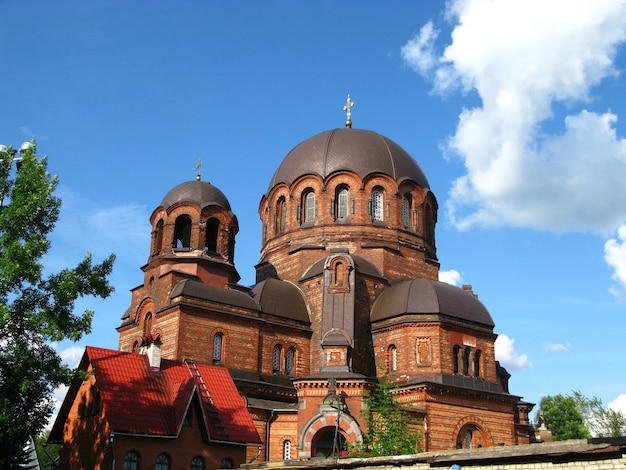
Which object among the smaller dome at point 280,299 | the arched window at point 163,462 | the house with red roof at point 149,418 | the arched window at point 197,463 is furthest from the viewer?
the smaller dome at point 280,299

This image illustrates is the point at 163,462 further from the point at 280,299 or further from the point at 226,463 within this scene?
the point at 280,299

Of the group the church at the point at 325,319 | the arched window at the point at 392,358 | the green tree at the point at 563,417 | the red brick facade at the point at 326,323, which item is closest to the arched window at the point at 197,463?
the church at the point at 325,319

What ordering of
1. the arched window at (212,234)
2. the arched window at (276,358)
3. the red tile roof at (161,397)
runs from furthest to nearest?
the arched window at (212,234)
the arched window at (276,358)
the red tile roof at (161,397)

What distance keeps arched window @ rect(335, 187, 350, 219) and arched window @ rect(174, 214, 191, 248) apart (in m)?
6.70

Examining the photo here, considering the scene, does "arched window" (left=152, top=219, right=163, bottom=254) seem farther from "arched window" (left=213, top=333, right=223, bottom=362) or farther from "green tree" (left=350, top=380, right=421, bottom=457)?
"green tree" (left=350, top=380, right=421, bottom=457)

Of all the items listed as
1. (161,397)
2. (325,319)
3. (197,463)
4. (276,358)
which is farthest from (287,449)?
(161,397)

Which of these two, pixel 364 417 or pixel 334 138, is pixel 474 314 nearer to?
pixel 364 417

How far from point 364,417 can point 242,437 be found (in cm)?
506

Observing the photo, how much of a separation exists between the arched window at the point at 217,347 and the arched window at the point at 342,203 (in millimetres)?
8827

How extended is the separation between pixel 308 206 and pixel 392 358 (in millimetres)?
8704

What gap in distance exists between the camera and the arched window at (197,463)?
20.2 metres

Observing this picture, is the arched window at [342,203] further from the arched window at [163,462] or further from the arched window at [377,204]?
the arched window at [163,462]

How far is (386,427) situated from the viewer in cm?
2406

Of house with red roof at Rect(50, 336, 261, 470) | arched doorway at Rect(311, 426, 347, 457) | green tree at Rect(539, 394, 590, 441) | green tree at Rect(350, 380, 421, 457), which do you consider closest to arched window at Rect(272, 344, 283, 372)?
arched doorway at Rect(311, 426, 347, 457)
